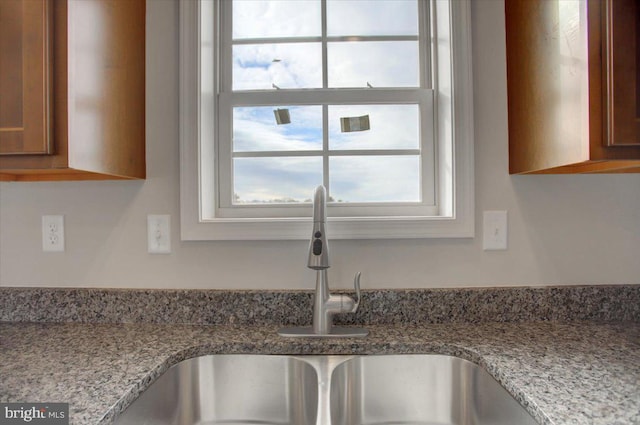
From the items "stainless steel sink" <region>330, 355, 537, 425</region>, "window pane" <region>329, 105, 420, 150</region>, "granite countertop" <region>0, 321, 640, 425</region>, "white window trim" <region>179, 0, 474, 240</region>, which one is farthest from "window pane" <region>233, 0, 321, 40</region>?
"stainless steel sink" <region>330, 355, 537, 425</region>

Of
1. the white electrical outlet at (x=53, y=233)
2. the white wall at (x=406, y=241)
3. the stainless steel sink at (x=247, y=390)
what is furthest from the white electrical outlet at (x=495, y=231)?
the white electrical outlet at (x=53, y=233)

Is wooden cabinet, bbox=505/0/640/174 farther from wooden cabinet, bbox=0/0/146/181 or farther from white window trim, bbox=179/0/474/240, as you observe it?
wooden cabinet, bbox=0/0/146/181

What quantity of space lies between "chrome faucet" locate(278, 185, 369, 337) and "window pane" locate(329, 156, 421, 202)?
0.97 ft

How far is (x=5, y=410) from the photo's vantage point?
692 mm

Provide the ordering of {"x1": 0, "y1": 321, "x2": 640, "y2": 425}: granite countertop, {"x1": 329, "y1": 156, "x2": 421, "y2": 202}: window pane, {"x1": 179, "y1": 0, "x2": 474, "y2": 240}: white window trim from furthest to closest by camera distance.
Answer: {"x1": 329, "y1": 156, "x2": 421, "y2": 202}: window pane < {"x1": 179, "y1": 0, "x2": 474, "y2": 240}: white window trim < {"x1": 0, "y1": 321, "x2": 640, "y2": 425}: granite countertop

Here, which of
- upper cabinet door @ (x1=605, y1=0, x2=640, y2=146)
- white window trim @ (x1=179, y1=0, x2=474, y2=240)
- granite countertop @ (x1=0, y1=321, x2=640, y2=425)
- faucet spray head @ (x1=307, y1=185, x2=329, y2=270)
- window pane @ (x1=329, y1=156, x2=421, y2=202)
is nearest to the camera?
granite countertop @ (x1=0, y1=321, x2=640, y2=425)

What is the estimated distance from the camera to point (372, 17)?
4.65ft

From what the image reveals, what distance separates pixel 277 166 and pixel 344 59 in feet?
1.46

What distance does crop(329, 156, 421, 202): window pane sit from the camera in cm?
139

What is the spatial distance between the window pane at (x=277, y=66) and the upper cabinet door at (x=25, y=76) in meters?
0.61

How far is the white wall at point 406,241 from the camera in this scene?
123 centimetres

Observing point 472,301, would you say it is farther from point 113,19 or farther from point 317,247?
point 113,19

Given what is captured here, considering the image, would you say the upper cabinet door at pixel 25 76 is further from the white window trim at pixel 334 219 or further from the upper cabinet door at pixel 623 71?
the upper cabinet door at pixel 623 71

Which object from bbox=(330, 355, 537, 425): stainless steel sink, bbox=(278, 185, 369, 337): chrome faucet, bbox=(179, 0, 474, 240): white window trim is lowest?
bbox=(330, 355, 537, 425): stainless steel sink
